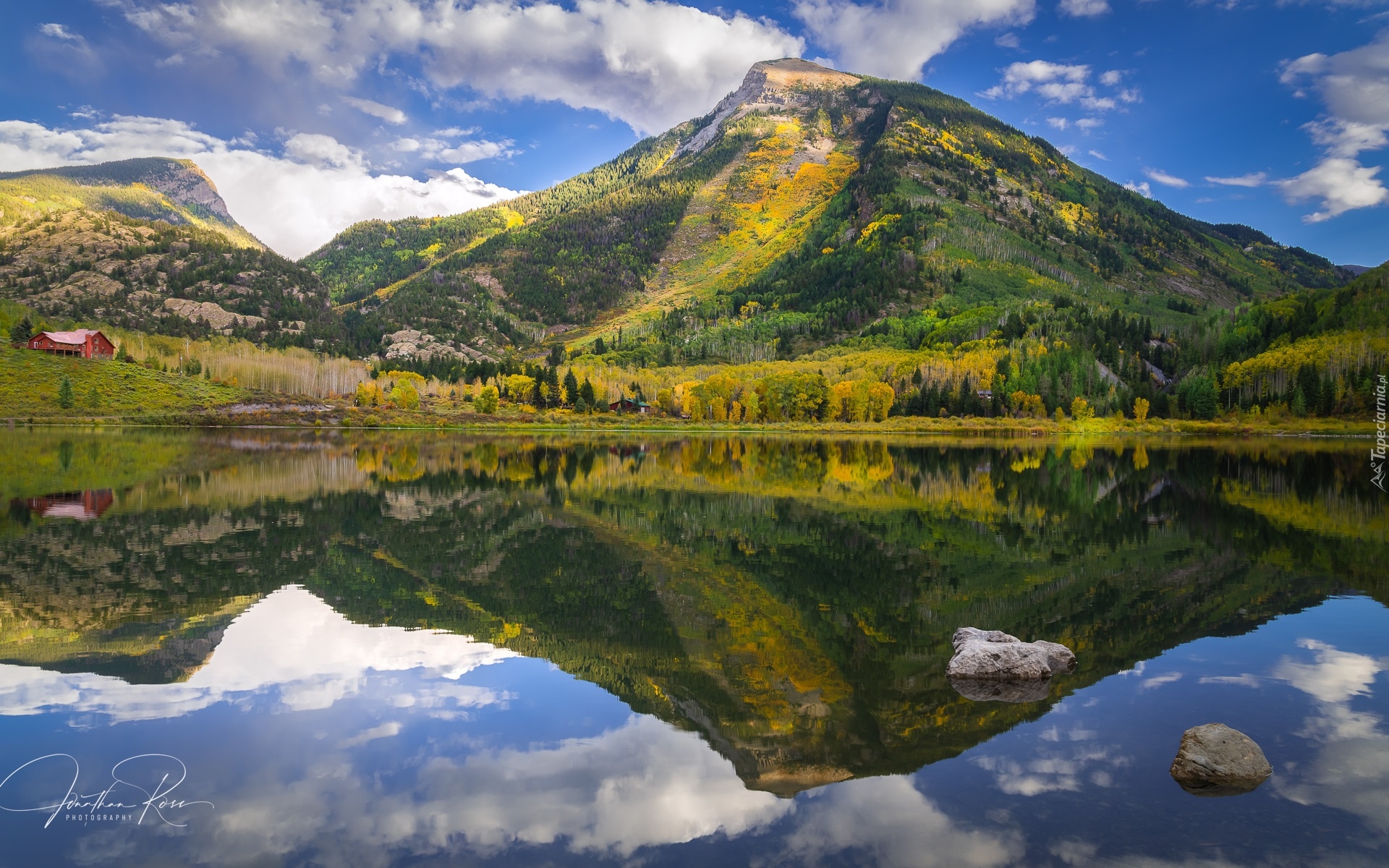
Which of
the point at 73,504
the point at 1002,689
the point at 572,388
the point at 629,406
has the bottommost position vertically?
the point at 73,504

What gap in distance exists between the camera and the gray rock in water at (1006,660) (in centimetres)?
1129

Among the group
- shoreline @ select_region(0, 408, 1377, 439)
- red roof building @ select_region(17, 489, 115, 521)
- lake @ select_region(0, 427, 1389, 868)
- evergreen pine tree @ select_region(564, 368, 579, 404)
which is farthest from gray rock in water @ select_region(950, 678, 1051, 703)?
evergreen pine tree @ select_region(564, 368, 579, 404)

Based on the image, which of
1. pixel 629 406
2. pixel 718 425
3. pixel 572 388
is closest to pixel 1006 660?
pixel 718 425

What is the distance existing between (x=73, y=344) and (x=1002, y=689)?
161 meters

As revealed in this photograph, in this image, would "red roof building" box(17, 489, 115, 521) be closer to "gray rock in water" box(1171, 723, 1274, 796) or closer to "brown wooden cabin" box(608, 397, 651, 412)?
"gray rock in water" box(1171, 723, 1274, 796)

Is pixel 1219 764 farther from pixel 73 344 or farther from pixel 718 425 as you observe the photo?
pixel 73 344

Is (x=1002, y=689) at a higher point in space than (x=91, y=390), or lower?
lower

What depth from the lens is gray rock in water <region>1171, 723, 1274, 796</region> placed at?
798 cm

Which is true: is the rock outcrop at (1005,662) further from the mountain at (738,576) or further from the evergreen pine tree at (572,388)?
the evergreen pine tree at (572,388)

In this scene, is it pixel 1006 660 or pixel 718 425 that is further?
pixel 718 425

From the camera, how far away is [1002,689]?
428 inches

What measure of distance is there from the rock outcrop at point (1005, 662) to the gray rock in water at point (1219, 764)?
2.55 metres

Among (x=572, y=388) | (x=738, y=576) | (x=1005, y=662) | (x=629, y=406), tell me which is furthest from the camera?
(x=629, y=406)

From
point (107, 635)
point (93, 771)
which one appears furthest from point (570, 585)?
point (93, 771)
